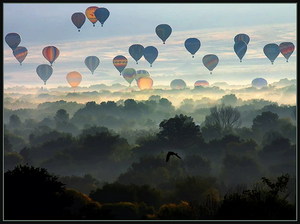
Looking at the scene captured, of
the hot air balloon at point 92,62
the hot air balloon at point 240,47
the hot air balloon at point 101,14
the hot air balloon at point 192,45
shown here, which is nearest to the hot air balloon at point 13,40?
the hot air balloon at point 92,62

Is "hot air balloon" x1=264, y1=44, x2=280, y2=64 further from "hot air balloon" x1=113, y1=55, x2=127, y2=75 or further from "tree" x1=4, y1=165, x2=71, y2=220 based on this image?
"tree" x1=4, y1=165, x2=71, y2=220

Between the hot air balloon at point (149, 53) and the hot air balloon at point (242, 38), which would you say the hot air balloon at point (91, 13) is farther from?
the hot air balloon at point (242, 38)

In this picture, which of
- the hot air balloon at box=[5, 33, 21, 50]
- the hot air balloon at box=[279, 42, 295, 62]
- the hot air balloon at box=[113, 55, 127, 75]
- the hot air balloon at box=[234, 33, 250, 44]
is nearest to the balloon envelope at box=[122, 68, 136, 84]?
the hot air balloon at box=[113, 55, 127, 75]

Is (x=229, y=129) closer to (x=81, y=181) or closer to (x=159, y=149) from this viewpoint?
(x=159, y=149)

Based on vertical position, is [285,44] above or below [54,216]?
above

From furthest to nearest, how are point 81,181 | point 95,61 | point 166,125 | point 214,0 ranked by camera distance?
point 95,61
point 166,125
point 81,181
point 214,0

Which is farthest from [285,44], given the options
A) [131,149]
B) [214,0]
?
[214,0]

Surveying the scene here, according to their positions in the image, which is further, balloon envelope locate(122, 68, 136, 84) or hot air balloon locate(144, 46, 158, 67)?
balloon envelope locate(122, 68, 136, 84)
